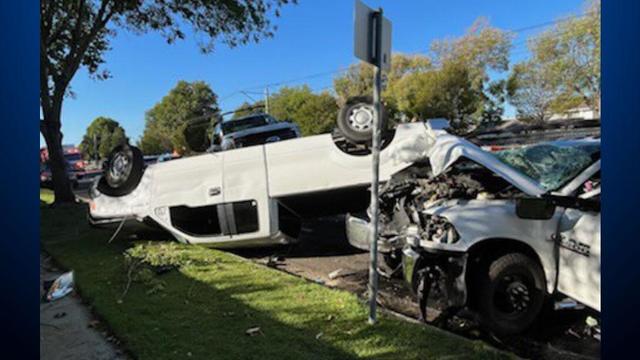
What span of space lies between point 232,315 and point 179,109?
184ft

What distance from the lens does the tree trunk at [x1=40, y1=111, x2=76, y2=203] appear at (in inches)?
588

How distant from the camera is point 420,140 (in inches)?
227

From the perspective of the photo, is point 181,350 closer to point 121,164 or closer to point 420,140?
point 420,140

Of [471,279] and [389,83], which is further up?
[389,83]

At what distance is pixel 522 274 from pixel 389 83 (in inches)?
1461

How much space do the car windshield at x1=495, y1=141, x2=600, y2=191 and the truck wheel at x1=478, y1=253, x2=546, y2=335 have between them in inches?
32.6

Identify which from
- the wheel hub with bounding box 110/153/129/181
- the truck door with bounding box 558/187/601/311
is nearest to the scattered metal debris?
the truck door with bounding box 558/187/601/311

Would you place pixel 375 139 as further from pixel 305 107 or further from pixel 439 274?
pixel 305 107

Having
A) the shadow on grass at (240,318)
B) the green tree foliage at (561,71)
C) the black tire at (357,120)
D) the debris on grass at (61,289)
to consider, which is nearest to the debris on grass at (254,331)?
the shadow on grass at (240,318)

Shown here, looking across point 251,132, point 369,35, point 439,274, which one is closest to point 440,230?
point 439,274

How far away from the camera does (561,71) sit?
29.2 m

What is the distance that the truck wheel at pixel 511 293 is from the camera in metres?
3.97

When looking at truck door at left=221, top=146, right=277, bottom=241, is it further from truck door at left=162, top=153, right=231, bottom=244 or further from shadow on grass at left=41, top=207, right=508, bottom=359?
shadow on grass at left=41, top=207, right=508, bottom=359
